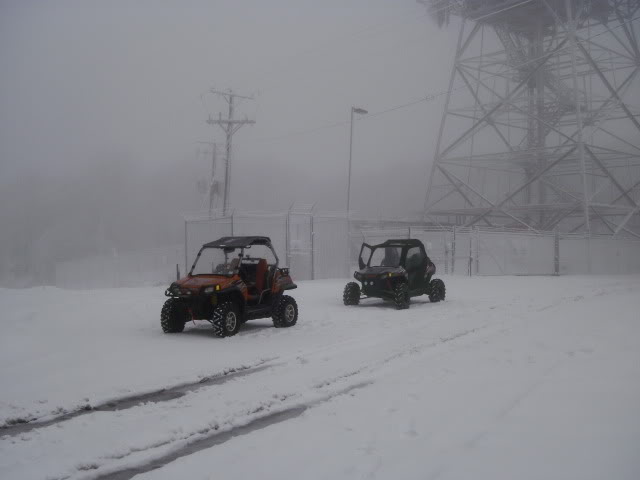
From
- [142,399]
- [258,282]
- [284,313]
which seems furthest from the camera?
[284,313]

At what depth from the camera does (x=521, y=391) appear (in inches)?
240

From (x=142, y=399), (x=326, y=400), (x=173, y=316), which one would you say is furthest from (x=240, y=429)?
(x=173, y=316)

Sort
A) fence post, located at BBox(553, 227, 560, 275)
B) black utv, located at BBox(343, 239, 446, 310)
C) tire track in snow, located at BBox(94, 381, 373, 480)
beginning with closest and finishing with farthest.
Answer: tire track in snow, located at BBox(94, 381, 373, 480)
black utv, located at BBox(343, 239, 446, 310)
fence post, located at BBox(553, 227, 560, 275)

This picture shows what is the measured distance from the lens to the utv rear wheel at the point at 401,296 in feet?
45.1

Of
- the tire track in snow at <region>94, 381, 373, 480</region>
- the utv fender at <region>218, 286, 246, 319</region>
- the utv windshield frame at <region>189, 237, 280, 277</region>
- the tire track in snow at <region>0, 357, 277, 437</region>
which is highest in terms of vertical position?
the utv windshield frame at <region>189, 237, 280, 277</region>

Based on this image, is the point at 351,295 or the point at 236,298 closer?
the point at 236,298

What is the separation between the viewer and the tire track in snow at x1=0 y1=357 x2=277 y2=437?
5.28m

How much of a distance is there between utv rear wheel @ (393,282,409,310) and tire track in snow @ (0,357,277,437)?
21.1 ft

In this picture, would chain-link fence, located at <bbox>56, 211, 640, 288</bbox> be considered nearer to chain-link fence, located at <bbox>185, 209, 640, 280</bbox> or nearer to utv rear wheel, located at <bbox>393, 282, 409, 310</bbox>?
chain-link fence, located at <bbox>185, 209, 640, 280</bbox>

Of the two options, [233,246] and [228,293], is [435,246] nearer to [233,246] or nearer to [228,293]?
[233,246]

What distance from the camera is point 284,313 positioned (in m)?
11.0

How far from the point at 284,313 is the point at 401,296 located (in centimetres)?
371

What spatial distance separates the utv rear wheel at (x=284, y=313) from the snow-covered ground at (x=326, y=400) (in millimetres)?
218

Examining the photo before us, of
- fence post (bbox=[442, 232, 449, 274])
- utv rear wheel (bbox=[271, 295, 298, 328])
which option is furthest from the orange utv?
fence post (bbox=[442, 232, 449, 274])
